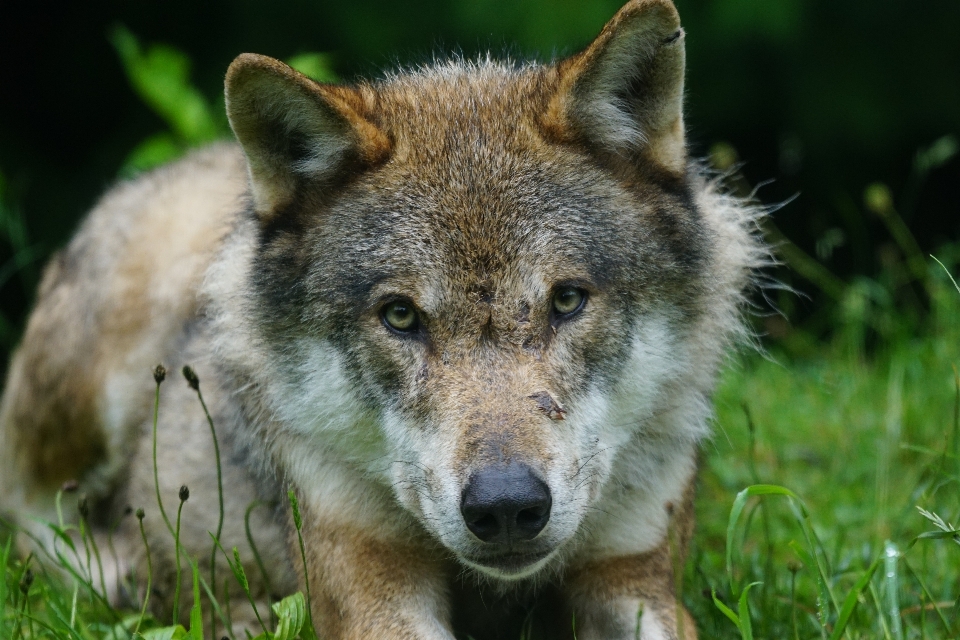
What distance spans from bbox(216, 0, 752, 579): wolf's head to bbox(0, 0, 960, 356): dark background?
11.7 ft

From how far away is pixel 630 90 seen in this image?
3557 millimetres

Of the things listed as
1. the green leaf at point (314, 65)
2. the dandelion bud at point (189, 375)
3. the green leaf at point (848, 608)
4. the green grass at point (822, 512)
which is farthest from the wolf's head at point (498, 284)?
the green leaf at point (314, 65)

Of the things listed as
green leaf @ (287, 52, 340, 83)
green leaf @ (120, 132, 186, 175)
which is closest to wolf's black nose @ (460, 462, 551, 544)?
green leaf @ (287, 52, 340, 83)

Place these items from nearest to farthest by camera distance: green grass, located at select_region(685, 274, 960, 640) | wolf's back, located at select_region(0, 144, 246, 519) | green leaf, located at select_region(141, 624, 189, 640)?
green leaf, located at select_region(141, 624, 189, 640) < green grass, located at select_region(685, 274, 960, 640) < wolf's back, located at select_region(0, 144, 246, 519)

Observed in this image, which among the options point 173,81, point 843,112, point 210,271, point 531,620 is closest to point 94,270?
point 210,271

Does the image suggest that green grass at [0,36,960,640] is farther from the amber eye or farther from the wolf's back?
the amber eye

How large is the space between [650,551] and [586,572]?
23 centimetres

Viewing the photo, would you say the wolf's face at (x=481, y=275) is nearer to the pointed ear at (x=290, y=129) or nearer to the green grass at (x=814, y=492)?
the pointed ear at (x=290, y=129)

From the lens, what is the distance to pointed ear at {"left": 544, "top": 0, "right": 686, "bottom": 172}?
336 cm

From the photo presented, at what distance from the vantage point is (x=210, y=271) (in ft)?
13.3

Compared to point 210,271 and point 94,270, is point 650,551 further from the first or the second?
point 94,270

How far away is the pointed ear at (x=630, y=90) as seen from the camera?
3.36 metres

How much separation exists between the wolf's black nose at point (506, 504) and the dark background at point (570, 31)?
467 cm

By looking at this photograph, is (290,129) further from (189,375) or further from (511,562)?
(511,562)
